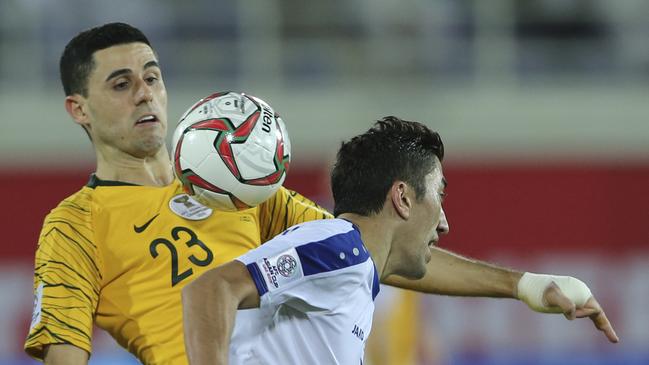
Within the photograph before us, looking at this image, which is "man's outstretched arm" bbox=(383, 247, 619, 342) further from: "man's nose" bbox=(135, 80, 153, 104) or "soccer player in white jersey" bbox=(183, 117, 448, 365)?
"man's nose" bbox=(135, 80, 153, 104)

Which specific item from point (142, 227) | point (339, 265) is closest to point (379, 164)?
point (339, 265)

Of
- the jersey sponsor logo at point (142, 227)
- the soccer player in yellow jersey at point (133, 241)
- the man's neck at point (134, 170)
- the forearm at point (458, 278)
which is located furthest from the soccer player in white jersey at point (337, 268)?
the man's neck at point (134, 170)

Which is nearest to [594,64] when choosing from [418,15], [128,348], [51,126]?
[418,15]

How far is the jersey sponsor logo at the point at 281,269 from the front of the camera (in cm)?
337

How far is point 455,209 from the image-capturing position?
10266 mm

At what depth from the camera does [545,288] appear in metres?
4.22

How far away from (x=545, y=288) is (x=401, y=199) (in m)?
0.75

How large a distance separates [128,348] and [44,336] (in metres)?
0.40

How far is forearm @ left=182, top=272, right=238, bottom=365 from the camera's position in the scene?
323 centimetres

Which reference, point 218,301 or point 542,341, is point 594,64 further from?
point 218,301

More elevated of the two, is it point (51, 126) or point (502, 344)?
point (51, 126)

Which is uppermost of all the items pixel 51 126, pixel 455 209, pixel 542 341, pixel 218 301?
pixel 218 301

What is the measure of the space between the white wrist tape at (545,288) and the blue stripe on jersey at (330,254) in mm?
953

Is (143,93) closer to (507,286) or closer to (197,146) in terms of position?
(197,146)
